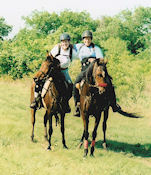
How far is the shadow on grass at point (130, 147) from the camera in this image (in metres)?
12.8

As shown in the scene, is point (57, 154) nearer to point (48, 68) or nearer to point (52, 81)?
point (52, 81)

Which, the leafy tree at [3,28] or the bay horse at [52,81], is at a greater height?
the leafy tree at [3,28]

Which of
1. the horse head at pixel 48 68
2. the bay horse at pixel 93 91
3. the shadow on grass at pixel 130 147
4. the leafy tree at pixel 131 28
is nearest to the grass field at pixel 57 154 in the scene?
the shadow on grass at pixel 130 147

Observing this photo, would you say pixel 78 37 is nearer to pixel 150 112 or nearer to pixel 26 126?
pixel 150 112

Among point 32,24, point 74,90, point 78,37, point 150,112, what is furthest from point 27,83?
point 32,24

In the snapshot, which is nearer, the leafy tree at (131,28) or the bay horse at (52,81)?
the bay horse at (52,81)

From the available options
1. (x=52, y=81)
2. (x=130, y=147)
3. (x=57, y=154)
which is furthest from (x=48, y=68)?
(x=130, y=147)

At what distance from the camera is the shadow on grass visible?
12.8m

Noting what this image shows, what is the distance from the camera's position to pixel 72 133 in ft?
45.1

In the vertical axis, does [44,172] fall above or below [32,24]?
below

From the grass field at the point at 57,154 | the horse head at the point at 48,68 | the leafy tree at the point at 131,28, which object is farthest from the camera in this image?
the leafy tree at the point at 131,28

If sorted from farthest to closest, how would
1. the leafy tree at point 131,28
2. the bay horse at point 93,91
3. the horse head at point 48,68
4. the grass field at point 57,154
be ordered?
the leafy tree at point 131,28 → the horse head at point 48,68 → the bay horse at point 93,91 → the grass field at point 57,154

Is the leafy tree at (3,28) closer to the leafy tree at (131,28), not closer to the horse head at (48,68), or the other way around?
the leafy tree at (131,28)

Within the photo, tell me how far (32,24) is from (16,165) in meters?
64.5
